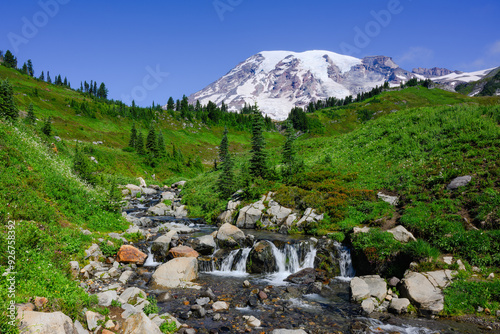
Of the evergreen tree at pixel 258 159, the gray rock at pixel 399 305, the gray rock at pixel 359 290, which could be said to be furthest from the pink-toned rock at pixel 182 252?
the evergreen tree at pixel 258 159

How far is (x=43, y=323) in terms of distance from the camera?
6.25m

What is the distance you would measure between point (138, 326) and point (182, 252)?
32.4 ft

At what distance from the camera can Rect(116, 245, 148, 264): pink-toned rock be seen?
663 inches

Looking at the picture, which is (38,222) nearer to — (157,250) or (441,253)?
(157,250)

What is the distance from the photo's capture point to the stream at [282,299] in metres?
10.4

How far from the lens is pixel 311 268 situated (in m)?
16.9

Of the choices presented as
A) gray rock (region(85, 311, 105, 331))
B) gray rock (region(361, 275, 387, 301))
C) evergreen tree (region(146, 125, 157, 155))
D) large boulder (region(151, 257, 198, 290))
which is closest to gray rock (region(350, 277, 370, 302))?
gray rock (region(361, 275, 387, 301))

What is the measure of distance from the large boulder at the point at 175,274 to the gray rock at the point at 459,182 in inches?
747

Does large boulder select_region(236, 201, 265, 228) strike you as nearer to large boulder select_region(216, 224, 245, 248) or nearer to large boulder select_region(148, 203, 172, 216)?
large boulder select_region(216, 224, 245, 248)

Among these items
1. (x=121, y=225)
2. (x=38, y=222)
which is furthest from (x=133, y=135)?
(x=38, y=222)

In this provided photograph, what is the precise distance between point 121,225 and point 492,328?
24.1m

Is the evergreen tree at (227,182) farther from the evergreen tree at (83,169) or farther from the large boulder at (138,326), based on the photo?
the large boulder at (138,326)

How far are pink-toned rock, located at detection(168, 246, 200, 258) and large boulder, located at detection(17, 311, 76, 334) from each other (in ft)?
36.7

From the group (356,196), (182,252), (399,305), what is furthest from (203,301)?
(356,196)
